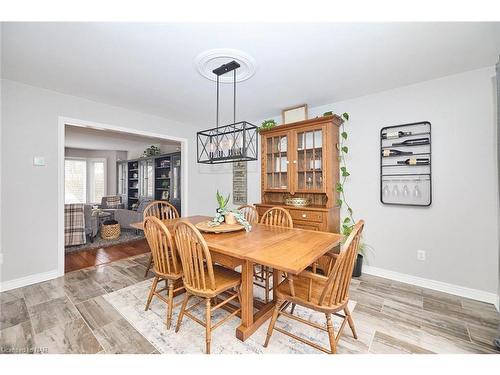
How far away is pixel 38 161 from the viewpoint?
267 centimetres

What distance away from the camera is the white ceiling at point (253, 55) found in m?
1.64

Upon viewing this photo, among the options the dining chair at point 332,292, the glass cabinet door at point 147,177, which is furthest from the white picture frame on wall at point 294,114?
the glass cabinet door at point 147,177

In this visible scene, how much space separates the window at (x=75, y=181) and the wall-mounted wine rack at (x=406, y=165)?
28.6ft

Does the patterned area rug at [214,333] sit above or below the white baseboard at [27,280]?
below

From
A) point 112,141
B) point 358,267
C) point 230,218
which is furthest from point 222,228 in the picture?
point 112,141

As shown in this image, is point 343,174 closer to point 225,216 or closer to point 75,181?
point 225,216

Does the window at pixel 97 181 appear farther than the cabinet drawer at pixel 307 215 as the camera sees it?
Yes

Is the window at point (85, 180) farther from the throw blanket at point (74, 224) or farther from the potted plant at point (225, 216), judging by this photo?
the potted plant at point (225, 216)

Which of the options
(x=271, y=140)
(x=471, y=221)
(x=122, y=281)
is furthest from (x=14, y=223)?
(x=471, y=221)

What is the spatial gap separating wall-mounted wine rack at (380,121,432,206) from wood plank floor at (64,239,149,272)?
12.6ft

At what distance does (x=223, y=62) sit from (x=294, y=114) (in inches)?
57.9

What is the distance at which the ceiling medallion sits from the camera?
6.22 ft

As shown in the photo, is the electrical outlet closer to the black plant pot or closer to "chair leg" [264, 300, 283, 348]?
the black plant pot
